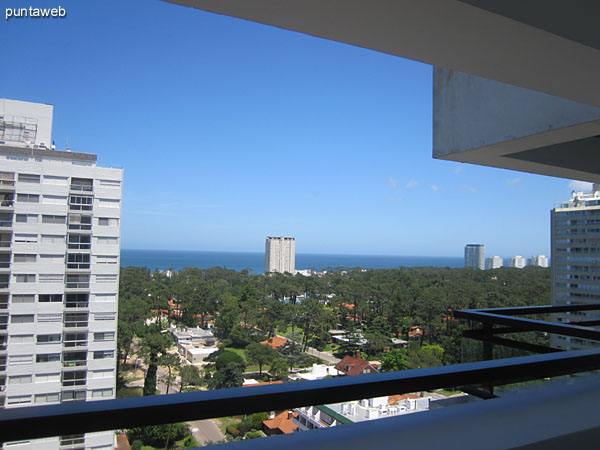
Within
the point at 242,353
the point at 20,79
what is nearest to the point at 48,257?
the point at 242,353

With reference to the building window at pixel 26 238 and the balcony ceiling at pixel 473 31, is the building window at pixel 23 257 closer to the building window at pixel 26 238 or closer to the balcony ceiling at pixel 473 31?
the building window at pixel 26 238

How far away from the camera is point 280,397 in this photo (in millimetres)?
657

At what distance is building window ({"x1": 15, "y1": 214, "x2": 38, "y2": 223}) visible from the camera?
29.4 ft

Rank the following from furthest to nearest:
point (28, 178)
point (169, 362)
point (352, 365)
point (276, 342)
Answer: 1. point (276, 342)
2. point (169, 362)
3. point (352, 365)
4. point (28, 178)

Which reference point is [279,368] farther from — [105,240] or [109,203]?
[109,203]

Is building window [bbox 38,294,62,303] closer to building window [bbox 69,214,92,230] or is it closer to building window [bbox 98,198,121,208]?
building window [bbox 69,214,92,230]

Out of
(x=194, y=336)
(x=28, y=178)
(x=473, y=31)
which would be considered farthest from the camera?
(x=194, y=336)

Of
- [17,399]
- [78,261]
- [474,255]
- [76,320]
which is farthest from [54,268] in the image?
[474,255]

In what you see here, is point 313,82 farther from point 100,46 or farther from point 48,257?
point 48,257

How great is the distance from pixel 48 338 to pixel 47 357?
0.51 metres

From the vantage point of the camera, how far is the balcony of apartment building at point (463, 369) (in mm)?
597

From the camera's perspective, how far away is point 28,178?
8.91m

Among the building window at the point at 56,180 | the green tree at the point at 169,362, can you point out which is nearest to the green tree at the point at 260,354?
the green tree at the point at 169,362

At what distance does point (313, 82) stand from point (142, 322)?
15.7 m
